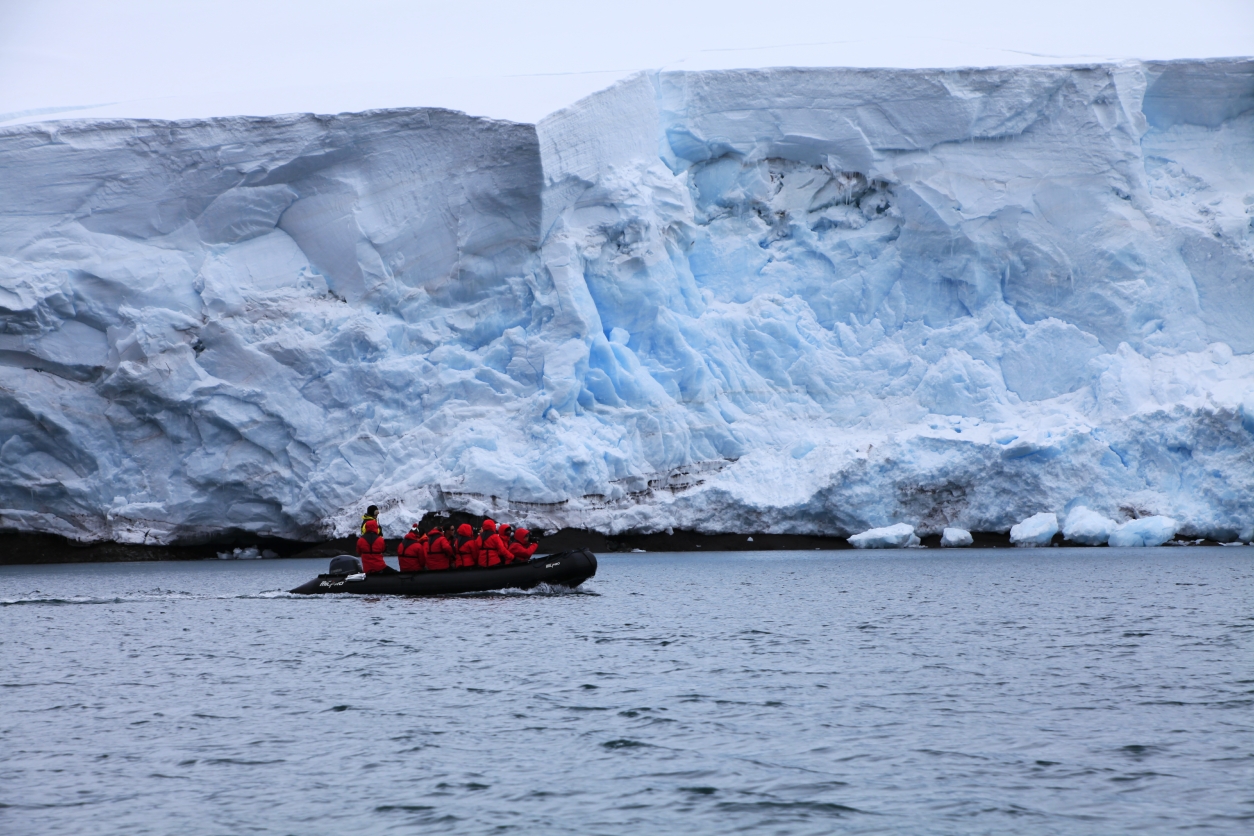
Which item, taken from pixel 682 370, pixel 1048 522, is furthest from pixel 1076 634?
pixel 682 370

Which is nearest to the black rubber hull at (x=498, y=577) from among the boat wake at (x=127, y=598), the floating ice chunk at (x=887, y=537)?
the boat wake at (x=127, y=598)

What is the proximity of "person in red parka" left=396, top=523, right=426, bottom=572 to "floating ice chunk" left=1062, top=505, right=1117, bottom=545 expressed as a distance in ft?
34.9

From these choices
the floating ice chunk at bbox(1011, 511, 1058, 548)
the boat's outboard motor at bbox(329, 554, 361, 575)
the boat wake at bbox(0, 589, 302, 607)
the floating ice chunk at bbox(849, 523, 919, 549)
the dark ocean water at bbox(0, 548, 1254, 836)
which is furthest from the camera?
the floating ice chunk at bbox(849, 523, 919, 549)

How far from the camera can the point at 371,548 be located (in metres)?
13.8

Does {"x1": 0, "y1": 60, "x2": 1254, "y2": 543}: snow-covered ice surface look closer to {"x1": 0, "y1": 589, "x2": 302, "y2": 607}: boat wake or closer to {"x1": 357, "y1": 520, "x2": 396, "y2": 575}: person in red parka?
{"x1": 0, "y1": 589, "x2": 302, "y2": 607}: boat wake

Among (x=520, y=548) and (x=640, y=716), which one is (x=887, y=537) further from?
(x=640, y=716)

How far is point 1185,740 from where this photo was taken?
235 inches

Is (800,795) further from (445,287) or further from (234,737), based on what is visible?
(445,287)

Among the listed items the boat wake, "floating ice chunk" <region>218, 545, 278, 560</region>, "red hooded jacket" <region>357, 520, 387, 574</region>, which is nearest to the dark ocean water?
"red hooded jacket" <region>357, 520, 387, 574</region>

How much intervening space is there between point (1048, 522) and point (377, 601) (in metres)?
10.6

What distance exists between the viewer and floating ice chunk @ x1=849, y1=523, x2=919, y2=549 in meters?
19.8

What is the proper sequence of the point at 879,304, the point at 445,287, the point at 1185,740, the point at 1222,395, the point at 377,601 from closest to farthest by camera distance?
1. the point at 1185,740
2. the point at 377,601
3. the point at 1222,395
4. the point at 445,287
5. the point at 879,304

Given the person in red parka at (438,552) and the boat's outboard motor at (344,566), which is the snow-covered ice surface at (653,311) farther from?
the person in red parka at (438,552)

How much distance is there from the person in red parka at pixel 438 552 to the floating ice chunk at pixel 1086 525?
10439mm
